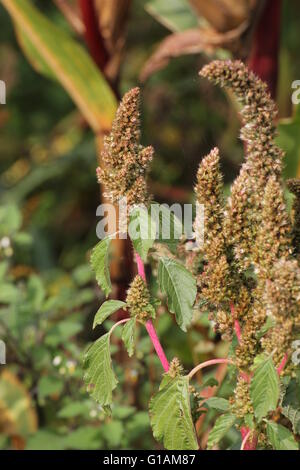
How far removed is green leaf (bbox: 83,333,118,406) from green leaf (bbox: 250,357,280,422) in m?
0.15

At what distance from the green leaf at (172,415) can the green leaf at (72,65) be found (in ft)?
2.90

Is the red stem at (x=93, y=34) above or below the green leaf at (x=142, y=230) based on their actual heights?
above

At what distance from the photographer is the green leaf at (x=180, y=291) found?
0.76m

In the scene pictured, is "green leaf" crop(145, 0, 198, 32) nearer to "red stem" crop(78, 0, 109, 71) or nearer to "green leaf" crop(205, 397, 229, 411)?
"red stem" crop(78, 0, 109, 71)

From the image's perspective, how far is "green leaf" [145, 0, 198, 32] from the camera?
1840mm

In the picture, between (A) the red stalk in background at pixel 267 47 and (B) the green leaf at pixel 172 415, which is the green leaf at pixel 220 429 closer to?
(B) the green leaf at pixel 172 415

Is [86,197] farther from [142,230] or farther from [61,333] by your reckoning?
[142,230]

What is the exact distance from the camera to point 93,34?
157 centimetres

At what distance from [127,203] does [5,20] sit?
231cm

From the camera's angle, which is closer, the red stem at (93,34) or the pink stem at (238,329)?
the pink stem at (238,329)

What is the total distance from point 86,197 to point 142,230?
1.84 m

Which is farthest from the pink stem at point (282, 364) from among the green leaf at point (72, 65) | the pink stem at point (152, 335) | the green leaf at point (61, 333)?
the green leaf at point (72, 65)

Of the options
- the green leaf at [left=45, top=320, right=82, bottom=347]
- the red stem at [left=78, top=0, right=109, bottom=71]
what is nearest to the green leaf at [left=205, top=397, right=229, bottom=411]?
the green leaf at [left=45, top=320, right=82, bottom=347]

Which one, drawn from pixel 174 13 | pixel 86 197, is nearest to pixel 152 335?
pixel 174 13
